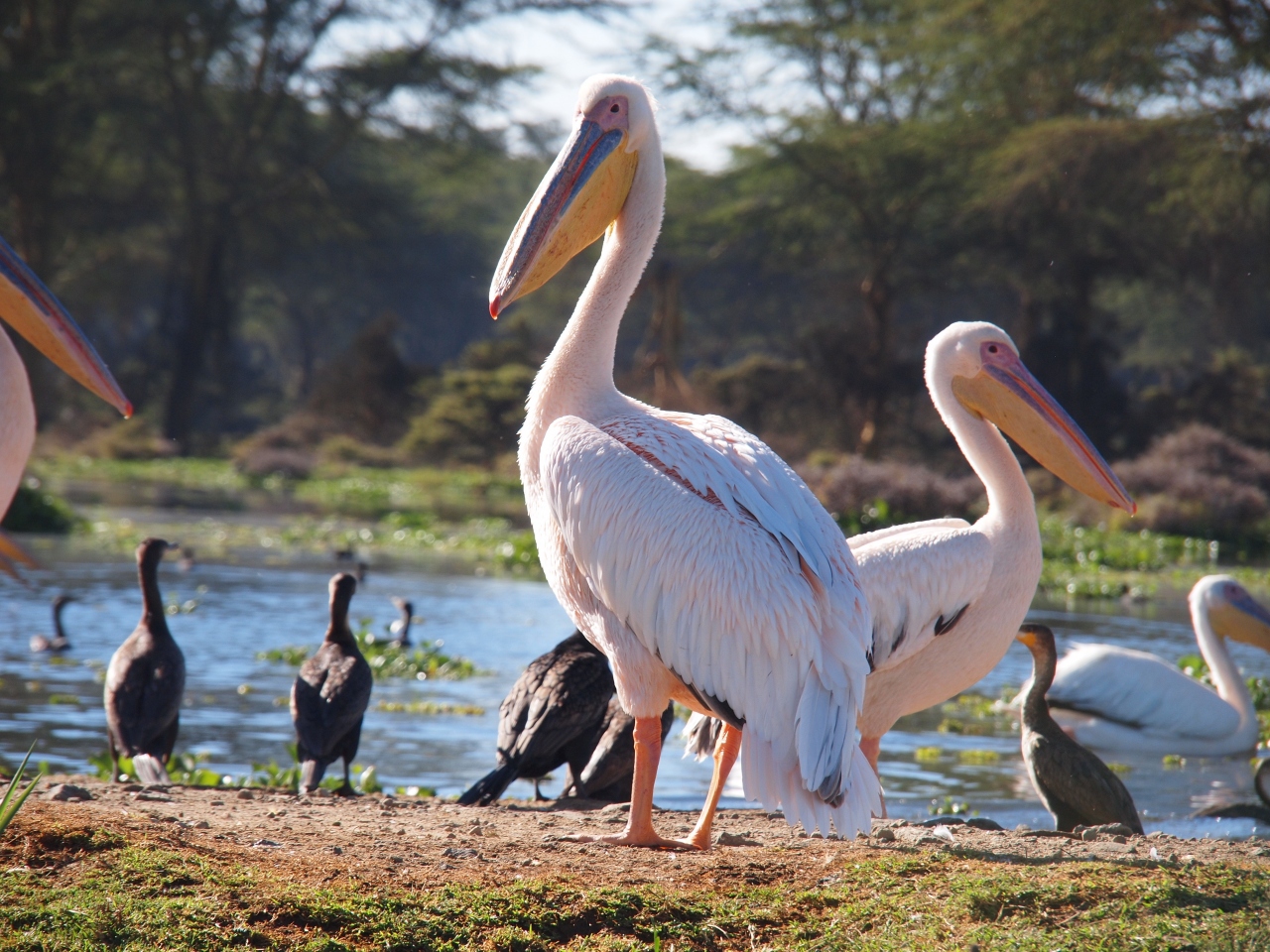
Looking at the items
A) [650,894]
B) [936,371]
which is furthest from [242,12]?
[650,894]

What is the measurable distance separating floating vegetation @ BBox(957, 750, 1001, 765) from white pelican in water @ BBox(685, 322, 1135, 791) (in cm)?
183

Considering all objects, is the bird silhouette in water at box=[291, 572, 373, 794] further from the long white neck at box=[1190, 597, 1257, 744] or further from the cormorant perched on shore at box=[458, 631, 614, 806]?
the long white neck at box=[1190, 597, 1257, 744]

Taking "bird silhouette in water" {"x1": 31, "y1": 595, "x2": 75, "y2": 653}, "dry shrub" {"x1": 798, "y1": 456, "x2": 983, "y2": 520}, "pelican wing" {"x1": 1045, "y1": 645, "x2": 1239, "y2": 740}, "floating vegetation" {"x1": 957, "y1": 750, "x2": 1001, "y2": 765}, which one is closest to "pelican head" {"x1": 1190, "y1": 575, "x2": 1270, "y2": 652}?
"pelican wing" {"x1": 1045, "y1": 645, "x2": 1239, "y2": 740}

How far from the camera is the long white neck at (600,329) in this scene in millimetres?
3783

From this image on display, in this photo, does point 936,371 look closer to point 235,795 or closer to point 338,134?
point 235,795

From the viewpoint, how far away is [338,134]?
27.5 meters

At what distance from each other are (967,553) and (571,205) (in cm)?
166

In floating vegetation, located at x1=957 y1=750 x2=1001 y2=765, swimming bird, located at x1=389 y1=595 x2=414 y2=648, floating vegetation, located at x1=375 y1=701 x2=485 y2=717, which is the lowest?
floating vegetation, located at x1=375 y1=701 x2=485 y2=717

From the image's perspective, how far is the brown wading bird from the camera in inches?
170

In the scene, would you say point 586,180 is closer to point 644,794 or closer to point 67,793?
point 644,794

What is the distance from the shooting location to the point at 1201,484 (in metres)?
17.0

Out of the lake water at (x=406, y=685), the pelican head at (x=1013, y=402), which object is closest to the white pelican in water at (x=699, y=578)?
the pelican head at (x=1013, y=402)

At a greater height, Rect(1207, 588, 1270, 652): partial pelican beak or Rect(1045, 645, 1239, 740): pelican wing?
Rect(1207, 588, 1270, 652): partial pelican beak

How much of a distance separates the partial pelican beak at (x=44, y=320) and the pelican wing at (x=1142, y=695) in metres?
4.58
